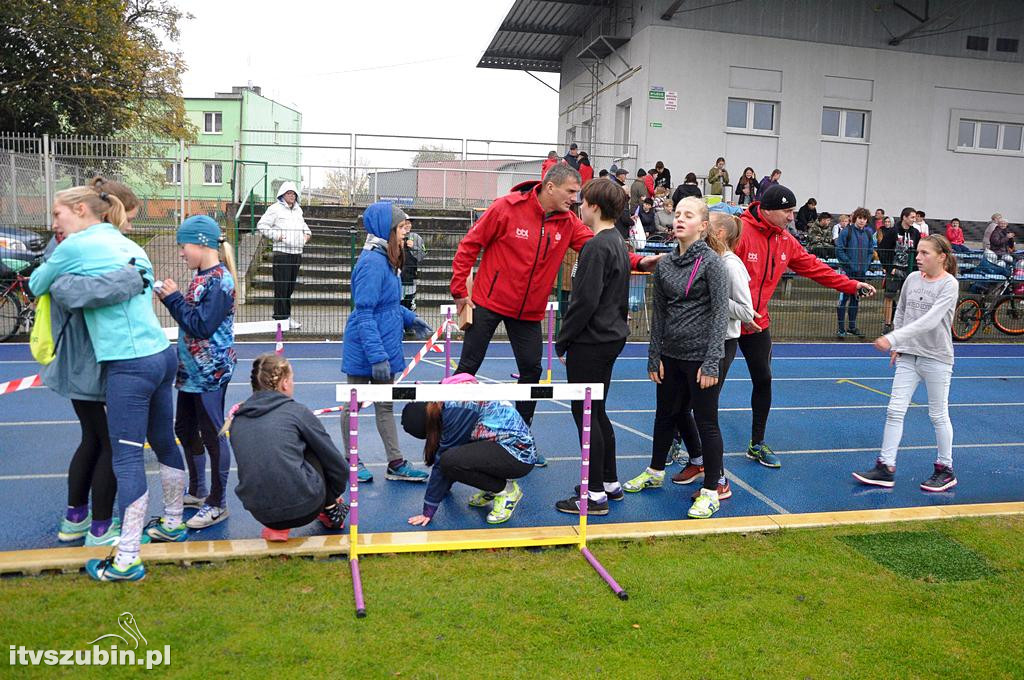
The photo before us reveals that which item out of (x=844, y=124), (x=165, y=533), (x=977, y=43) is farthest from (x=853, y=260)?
(x=977, y=43)

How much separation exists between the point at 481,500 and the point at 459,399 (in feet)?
4.44

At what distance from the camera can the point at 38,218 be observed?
17641 mm

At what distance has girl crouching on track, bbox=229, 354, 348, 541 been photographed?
4.30 metres

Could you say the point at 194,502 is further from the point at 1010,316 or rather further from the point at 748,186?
the point at 748,186

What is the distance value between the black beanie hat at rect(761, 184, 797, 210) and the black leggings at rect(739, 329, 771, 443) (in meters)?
0.96

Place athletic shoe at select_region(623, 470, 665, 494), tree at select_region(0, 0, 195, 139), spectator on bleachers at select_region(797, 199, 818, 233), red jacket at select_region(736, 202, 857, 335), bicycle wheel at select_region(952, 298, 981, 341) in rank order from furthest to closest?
tree at select_region(0, 0, 195, 139) → spectator on bleachers at select_region(797, 199, 818, 233) → bicycle wheel at select_region(952, 298, 981, 341) → red jacket at select_region(736, 202, 857, 335) → athletic shoe at select_region(623, 470, 665, 494)

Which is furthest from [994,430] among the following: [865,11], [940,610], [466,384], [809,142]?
[865,11]

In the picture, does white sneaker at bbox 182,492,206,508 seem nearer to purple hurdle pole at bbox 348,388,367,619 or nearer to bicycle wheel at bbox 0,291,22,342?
purple hurdle pole at bbox 348,388,367,619

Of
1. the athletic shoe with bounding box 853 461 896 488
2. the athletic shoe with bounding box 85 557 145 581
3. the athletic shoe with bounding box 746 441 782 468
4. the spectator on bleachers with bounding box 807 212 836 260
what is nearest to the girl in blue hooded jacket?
the athletic shoe with bounding box 85 557 145 581

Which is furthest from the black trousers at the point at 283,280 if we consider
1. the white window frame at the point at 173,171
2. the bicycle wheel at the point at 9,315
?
the white window frame at the point at 173,171

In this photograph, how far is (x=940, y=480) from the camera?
6137mm

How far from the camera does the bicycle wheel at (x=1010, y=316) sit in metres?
15.3

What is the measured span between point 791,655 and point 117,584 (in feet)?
10.5

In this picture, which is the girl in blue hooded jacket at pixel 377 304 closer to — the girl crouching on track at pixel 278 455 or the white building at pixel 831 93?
the girl crouching on track at pixel 278 455
